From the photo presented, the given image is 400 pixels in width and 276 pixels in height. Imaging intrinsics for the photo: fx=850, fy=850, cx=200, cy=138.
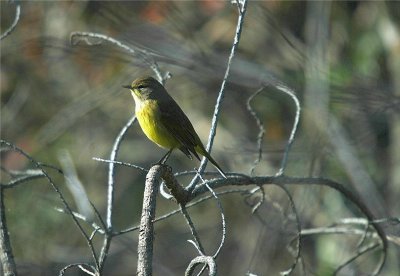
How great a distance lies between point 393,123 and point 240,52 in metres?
1.61

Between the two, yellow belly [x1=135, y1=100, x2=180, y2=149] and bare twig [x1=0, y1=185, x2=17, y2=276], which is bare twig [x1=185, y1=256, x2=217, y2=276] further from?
yellow belly [x1=135, y1=100, x2=180, y2=149]

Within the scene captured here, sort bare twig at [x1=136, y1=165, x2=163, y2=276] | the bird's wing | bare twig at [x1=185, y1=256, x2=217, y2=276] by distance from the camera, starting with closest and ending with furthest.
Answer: bare twig at [x1=185, y1=256, x2=217, y2=276], bare twig at [x1=136, y1=165, x2=163, y2=276], the bird's wing

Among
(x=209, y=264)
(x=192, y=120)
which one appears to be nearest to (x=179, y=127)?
(x=209, y=264)

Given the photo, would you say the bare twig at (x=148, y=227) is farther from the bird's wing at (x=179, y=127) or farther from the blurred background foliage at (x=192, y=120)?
the blurred background foliage at (x=192, y=120)

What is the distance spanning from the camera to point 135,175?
9.21 m

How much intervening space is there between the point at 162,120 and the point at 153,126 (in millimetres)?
87

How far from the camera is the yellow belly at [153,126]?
4508 mm

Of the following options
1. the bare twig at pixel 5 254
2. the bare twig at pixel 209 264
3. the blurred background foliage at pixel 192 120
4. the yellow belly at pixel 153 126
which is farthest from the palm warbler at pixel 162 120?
the bare twig at pixel 209 264

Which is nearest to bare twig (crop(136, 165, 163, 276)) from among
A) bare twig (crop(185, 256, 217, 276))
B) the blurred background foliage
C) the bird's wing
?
bare twig (crop(185, 256, 217, 276))

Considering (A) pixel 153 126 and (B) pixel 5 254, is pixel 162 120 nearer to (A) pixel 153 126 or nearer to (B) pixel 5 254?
(A) pixel 153 126

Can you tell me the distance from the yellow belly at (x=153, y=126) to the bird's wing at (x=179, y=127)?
3 centimetres

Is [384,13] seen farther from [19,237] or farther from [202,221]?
[19,237]

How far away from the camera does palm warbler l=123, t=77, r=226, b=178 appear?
4.47m

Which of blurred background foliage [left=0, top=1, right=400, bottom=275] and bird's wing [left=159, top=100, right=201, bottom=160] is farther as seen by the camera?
blurred background foliage [left=0, top=1, right=400, bottom=275]
